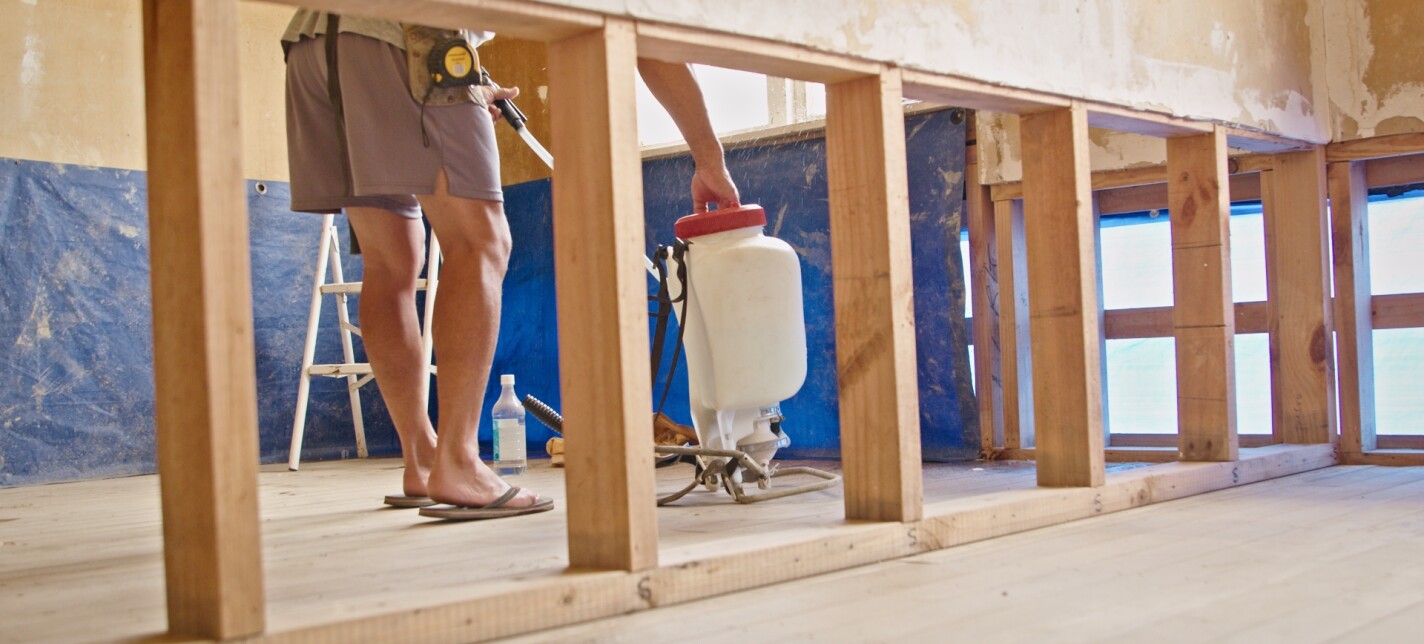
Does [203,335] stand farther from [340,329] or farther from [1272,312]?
[340,329]

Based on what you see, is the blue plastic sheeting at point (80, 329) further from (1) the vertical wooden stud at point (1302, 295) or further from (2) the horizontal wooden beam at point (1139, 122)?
(1) the vertical wooden stud at point (1302, 295)

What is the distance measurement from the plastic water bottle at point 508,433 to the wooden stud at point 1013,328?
136cm

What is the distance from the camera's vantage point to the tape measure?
2031 mm

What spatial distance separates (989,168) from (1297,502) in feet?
4.53

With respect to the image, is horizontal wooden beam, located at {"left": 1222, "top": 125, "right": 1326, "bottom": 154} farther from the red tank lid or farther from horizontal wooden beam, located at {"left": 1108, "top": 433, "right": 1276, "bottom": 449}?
the red tank lid

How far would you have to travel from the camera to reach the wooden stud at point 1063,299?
2189mm

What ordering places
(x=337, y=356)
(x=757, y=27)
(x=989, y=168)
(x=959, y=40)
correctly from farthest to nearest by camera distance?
(x=337, y=356) → (x=989, y=168) → (x=959, y=40) → (x=757, y=27)

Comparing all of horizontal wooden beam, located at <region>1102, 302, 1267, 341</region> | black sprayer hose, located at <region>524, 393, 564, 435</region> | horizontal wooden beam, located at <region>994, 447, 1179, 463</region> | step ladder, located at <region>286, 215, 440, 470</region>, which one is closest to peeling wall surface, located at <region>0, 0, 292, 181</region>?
step ladder, located at <region>286, 215, 440, 470</region>

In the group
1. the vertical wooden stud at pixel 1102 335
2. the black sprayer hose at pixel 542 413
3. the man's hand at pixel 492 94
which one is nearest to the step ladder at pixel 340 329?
the black sprayer hose at pixel 542 413

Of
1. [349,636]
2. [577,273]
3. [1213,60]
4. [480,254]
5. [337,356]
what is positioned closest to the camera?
[349,636]

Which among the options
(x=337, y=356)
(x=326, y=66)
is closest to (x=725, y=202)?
(x=326, y=66)

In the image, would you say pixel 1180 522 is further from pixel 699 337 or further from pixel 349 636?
pixel 349 636

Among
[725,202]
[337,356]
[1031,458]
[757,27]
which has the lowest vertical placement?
[1031,458]

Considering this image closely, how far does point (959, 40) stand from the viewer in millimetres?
1991
